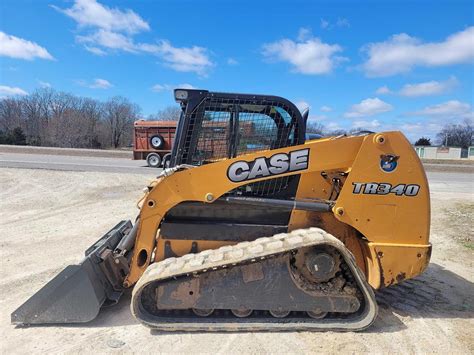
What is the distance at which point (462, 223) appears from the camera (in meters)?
8.50

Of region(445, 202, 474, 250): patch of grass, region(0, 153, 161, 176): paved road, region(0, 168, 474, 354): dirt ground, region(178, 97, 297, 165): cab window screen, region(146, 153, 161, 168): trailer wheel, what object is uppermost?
region(178, 97, 297, 165): cab window screen

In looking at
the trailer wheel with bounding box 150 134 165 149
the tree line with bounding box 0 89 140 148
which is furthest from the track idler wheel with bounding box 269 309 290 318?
the tree line with bounding box 0 89 140 148

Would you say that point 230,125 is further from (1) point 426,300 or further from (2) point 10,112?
(2) point 10,112

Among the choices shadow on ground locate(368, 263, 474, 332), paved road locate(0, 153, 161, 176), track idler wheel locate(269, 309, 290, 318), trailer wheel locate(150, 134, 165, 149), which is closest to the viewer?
track idler wheel locate(269, 309, 290, 318)

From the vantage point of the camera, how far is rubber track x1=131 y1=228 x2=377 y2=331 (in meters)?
3.40

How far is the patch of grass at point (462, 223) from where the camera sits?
7.28m

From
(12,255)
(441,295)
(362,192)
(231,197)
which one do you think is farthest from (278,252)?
(12,255)

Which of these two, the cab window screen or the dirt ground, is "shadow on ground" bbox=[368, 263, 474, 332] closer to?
the dirt ground

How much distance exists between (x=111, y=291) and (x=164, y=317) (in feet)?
2.92

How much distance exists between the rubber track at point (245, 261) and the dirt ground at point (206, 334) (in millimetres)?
85

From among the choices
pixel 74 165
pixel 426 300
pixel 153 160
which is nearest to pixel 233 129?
pixel 426 300

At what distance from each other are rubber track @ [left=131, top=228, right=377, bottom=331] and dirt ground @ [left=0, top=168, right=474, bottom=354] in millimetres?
85

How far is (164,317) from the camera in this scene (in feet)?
11.6

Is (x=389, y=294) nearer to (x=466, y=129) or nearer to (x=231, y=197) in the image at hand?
(x=231, y=197)
